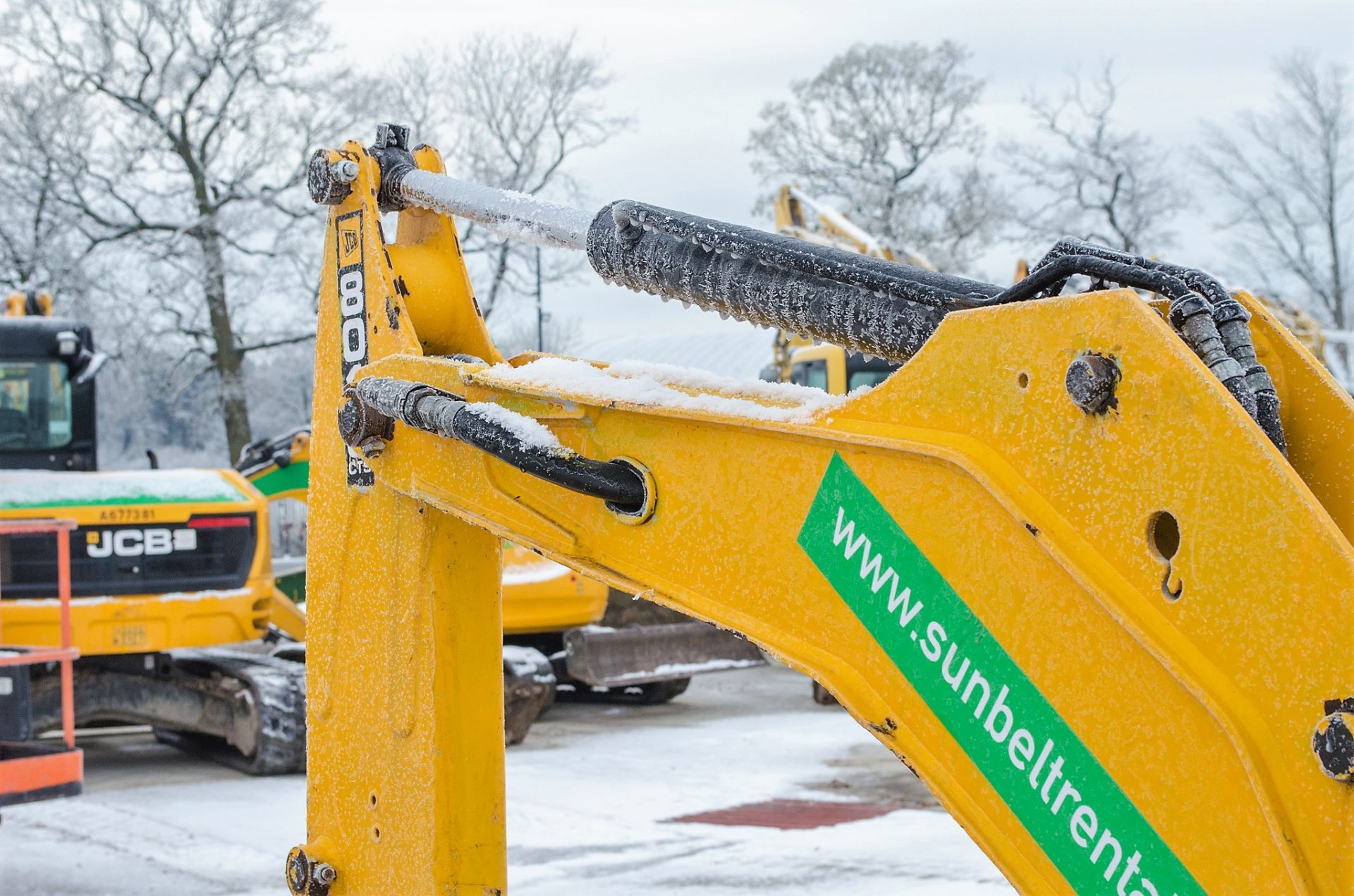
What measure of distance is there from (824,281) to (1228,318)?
2.07 ft

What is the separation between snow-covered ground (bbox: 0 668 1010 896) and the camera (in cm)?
555

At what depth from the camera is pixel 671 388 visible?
2281mm

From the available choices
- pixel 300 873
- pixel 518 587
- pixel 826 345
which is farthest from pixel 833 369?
pixel 300 873

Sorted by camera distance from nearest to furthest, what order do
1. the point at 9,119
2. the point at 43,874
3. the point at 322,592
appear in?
the point at 322,592, the point at 43,874, the point at 9,119

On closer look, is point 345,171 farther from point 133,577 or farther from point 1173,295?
point 133,577

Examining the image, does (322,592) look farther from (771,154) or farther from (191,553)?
(771,154)

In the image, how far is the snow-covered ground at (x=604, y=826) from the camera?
5547 millimetres

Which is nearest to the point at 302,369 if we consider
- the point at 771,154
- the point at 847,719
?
the point at 771,154

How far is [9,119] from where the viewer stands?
22406 mm

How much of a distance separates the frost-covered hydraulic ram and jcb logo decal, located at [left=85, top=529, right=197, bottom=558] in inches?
228

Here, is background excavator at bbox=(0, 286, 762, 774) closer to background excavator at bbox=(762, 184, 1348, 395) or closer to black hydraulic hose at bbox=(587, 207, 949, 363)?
background excavator at bbox=(762, 184, 1348, 395)

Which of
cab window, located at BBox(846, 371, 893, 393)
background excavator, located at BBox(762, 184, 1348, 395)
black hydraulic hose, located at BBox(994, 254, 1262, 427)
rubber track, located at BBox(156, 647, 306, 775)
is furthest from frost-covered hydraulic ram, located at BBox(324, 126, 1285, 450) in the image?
cab window, located at BBox(846, 371, 893, 393)

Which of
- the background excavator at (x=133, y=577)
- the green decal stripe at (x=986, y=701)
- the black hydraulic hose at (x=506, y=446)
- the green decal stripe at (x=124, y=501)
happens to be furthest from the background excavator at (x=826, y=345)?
the green decal stripe at (x=986, y=701)

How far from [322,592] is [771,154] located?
1149 inches
